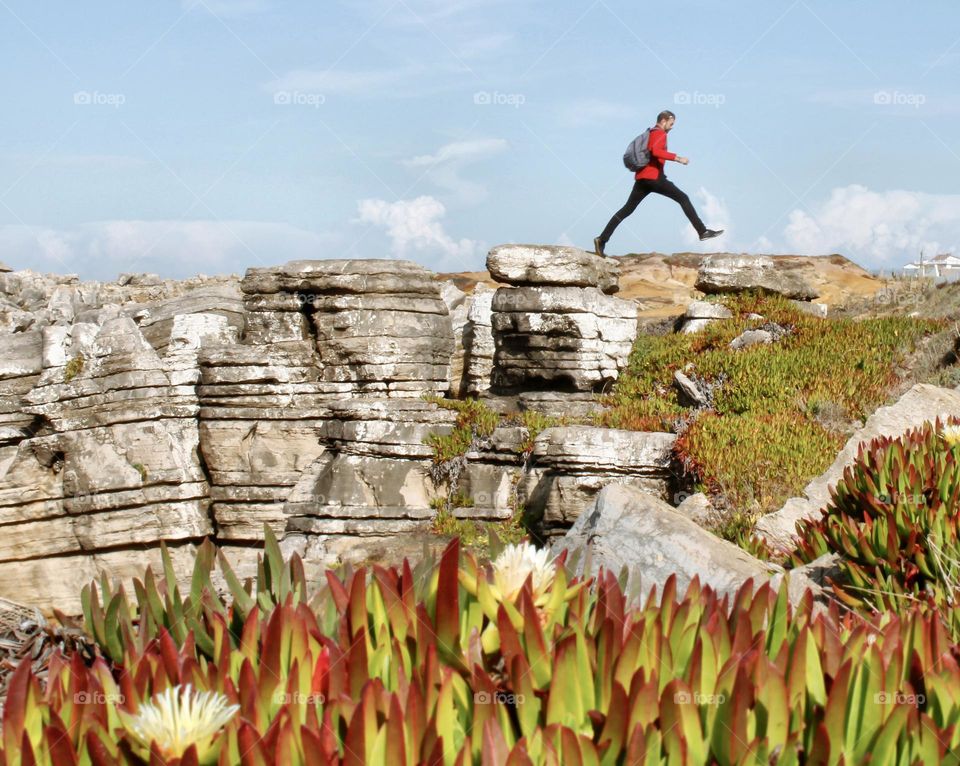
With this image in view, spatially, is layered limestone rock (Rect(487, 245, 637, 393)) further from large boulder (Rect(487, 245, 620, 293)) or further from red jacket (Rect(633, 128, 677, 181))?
red jacket (Rect(633, 128, 677, 181))

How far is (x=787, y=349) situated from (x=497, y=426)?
390 centimetres

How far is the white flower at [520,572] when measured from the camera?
2.58 m

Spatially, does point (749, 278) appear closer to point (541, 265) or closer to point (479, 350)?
point (541, 265)

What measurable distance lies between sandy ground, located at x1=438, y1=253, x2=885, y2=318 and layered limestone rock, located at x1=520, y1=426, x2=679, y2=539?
411 inches

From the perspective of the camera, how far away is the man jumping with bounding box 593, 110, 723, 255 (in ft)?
44.0

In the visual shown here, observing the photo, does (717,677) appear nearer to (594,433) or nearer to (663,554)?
(663,554)

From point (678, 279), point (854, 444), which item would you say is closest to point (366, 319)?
point (854, 444)

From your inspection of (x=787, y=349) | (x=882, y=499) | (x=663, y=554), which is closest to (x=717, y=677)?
(x=663, y=554)

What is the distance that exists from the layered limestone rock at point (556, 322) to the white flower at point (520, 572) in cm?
980

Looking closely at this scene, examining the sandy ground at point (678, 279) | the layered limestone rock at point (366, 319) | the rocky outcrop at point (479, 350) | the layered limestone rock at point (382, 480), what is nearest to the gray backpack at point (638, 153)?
the rocky outcrop at point (479, 350)

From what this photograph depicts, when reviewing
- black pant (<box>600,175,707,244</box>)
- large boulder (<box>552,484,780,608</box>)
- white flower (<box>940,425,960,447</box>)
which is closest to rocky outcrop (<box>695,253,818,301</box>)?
black pant (<box>600,175,707,244</box>)

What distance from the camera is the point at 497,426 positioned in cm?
1158

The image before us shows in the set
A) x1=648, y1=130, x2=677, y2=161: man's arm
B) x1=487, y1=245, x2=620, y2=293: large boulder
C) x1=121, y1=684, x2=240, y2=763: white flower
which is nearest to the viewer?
x1=121, y1=684, x2=240, y2=763: white flower

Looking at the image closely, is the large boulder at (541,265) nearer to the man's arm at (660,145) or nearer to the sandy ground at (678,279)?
the man's arm at (660,145)
